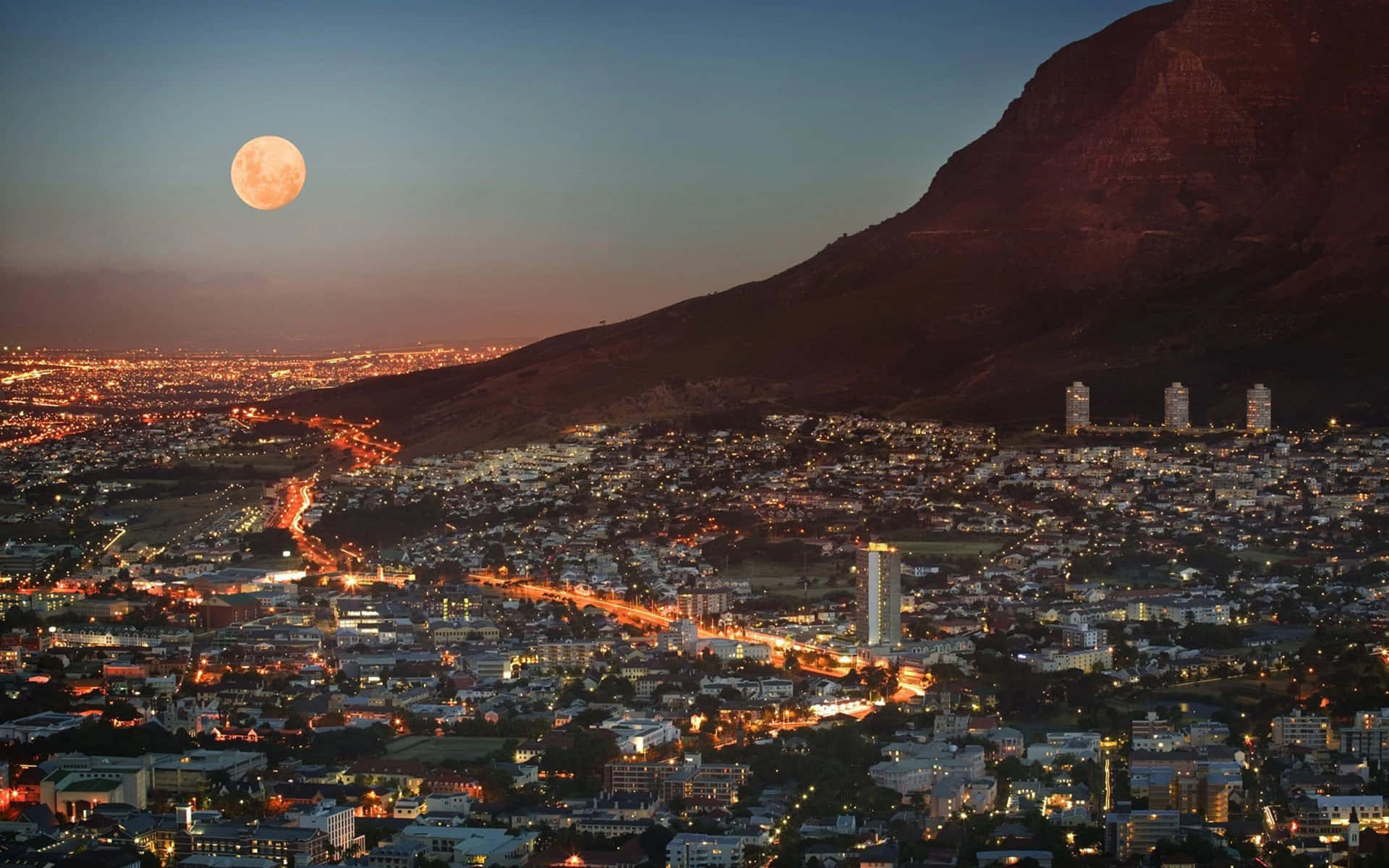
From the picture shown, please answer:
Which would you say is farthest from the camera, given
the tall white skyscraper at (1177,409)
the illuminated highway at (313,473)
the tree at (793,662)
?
the tall white skyscraper at (1177,409)

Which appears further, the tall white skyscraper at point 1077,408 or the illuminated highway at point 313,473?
the tall white skyscraper at point 1077,408

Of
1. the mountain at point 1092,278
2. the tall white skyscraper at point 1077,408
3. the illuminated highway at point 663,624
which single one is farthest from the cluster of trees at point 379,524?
the tall white skyscraper at point 1077,408

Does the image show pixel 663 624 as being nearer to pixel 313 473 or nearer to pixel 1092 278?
pixel 313 473

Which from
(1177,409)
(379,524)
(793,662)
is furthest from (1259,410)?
(793,662)

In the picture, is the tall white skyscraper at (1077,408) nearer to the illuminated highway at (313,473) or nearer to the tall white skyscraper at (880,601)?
the illuminated highway at (313,473)

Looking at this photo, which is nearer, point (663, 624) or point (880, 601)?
point (880, 601)
